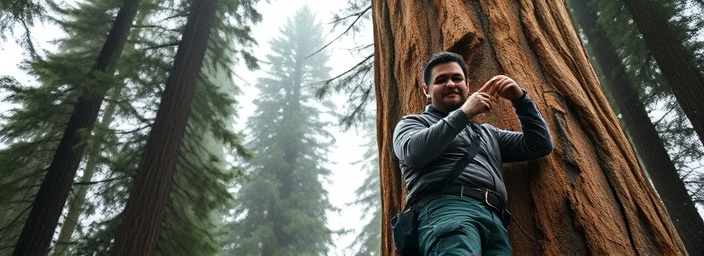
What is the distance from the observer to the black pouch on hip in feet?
5.11

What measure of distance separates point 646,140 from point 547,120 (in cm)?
844

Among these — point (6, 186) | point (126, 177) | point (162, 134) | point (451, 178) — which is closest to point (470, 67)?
point (451, 178)

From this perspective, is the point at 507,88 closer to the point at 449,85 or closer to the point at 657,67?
the point at 449,85

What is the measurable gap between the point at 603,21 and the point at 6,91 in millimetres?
12215

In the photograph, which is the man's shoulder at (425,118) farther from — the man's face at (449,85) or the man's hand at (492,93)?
the man's hand at (492,93)

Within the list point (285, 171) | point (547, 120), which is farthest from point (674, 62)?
point (285, 171)

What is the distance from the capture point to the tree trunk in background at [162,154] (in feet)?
19.1

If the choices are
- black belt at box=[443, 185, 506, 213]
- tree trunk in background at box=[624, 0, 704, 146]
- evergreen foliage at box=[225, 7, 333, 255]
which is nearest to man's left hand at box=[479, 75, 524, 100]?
black belt at box=[443, 185, 506, 213]

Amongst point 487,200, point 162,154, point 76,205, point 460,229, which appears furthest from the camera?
point 76,205

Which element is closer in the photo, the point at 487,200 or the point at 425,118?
the point at 487,200

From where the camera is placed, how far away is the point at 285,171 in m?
22.1

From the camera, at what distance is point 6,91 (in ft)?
23.5

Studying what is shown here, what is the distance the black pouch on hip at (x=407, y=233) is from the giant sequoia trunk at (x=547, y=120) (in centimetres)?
42

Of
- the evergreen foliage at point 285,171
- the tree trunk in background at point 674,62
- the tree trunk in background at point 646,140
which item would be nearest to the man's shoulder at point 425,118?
the tree trunk in background at point 674,62
